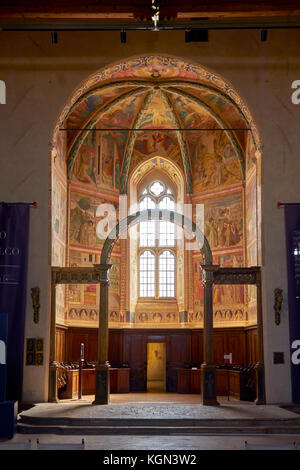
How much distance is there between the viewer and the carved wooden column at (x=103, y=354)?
18.8 m

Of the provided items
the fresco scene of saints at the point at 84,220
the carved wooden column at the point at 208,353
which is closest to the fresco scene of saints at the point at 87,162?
the fresco scene of saints at the point at 84,220

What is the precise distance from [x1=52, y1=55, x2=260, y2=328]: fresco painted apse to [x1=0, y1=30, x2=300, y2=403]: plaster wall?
1563mm

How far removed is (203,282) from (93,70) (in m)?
8.18

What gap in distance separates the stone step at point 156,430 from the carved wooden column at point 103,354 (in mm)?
4024

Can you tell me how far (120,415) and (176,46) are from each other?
12.5 m

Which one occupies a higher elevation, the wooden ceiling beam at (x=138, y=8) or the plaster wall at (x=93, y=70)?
the wooden ceiling beam at (x=138, y=8)

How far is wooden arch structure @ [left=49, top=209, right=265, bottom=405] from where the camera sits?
1889cm

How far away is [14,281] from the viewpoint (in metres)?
19.3

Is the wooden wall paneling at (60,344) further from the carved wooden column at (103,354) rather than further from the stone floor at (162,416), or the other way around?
the carved wooden column at (103,354)

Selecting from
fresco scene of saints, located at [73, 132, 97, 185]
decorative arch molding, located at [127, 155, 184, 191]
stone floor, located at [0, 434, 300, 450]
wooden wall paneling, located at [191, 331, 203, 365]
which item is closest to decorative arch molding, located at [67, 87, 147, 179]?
fresco scene of saints, located at [73, 132, 97, 185]

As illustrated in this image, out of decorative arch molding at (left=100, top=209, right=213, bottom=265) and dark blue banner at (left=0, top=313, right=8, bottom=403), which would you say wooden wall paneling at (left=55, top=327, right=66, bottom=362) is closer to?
decorative arch molding at (left=100, top=209, right=213, bottom=265)

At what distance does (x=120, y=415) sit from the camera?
51.9ft

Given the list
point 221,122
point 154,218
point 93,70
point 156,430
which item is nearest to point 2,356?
point 156,430
